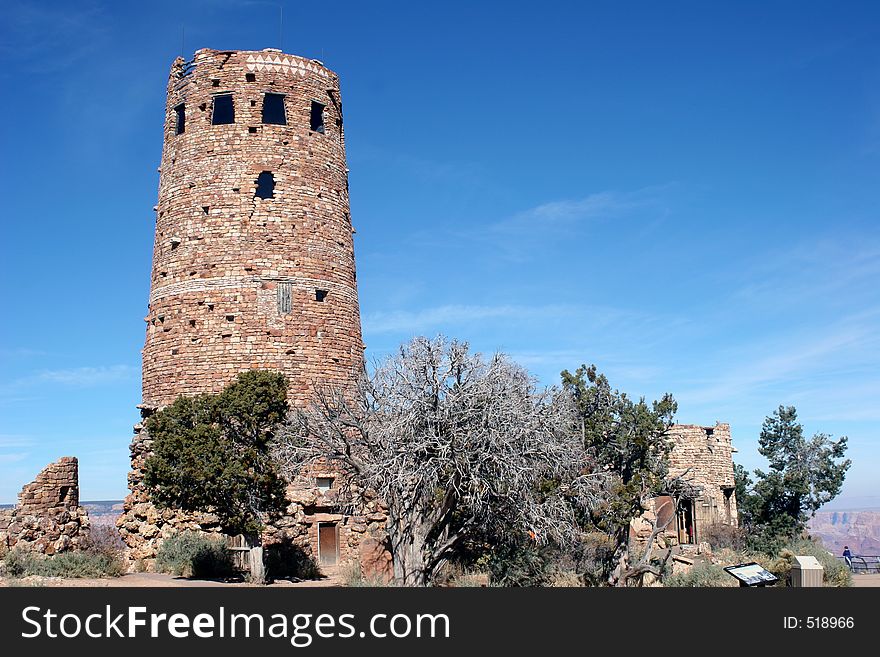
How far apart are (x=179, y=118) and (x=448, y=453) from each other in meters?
13.9

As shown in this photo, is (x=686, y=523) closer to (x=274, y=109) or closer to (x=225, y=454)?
(x=225, y=454)

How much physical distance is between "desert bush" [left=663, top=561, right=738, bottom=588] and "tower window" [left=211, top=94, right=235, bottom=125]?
1657 centimetres

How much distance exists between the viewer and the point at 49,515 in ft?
68.6

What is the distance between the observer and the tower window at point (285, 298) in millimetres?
23797

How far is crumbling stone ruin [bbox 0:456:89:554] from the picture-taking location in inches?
797

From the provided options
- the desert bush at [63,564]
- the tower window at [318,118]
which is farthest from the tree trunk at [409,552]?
the tower window at [318,118]

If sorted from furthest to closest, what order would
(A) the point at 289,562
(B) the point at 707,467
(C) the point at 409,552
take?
(B) the point at 707,467 < (A) the point at 289,562 < (C) the point at 409,552

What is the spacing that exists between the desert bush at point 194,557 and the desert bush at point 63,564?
1.23 metres

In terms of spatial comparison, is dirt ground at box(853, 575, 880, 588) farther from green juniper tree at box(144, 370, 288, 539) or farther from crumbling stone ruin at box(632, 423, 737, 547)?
green juniper tree at box(144, 370, 288, 539)

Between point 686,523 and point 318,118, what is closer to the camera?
point 318,118

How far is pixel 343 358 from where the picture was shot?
24562mm

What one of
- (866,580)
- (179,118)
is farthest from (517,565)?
(179,118)
